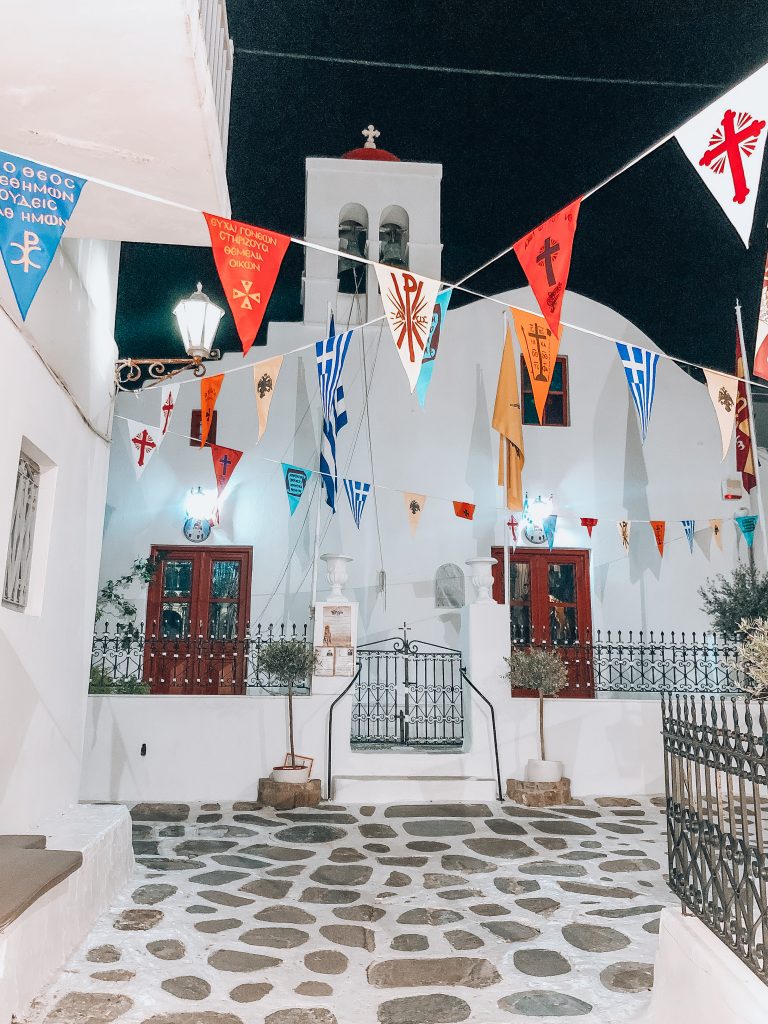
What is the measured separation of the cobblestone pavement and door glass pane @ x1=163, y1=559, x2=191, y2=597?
13.7 ft

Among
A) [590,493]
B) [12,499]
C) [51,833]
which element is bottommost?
[51,833]

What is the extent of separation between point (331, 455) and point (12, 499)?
5.95m

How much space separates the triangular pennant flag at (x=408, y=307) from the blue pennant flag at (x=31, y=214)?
1995mm

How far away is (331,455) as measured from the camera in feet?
31.9

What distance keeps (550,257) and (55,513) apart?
3486 mm

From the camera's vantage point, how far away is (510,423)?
969 centimetres

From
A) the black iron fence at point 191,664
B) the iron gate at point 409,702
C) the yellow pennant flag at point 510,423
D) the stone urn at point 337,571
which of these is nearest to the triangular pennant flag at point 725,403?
the yellow pennant flag at point 510,423

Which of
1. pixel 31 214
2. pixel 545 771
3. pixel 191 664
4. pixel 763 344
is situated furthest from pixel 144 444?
pixel 763 344

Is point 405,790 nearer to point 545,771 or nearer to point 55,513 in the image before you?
point 545,771

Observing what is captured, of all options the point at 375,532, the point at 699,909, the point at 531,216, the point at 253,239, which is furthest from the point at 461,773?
the point at 531,216

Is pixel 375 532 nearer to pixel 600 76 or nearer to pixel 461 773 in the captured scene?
pixel 461 773

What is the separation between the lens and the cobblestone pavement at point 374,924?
3.39m

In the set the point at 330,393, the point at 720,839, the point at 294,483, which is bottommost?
the point at 720,839

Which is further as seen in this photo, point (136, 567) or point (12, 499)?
point (136, 567)
